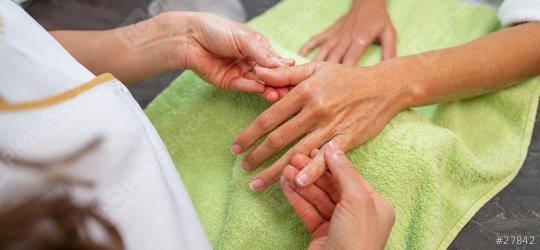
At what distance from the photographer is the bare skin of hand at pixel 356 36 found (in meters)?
→ 1.16

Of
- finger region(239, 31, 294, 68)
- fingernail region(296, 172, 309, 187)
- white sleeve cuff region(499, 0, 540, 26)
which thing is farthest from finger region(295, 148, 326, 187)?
white sleeve cuff region(499, 0, 540, 26)

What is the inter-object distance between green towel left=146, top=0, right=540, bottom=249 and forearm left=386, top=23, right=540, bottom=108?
63 millimetres

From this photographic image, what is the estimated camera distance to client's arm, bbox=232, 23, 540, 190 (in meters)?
0.88

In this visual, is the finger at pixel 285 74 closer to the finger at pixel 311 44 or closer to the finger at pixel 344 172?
the finger at pixel 344 172

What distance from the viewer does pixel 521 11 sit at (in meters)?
1.00

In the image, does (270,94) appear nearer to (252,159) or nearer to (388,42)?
(252,159)

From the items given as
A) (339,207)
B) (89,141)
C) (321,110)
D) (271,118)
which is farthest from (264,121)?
(89,141)

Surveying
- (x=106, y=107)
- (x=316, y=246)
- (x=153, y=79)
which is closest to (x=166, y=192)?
(x=106, y=107)

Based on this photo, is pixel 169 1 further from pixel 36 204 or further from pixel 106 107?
pixel 36 204

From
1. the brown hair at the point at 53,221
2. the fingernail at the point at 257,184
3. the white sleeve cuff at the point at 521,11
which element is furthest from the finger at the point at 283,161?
the white sleeve cuff at the point at 521,11

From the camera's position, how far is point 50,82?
69 centimetres

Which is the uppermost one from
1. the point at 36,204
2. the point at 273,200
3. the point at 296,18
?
the point at 36,204

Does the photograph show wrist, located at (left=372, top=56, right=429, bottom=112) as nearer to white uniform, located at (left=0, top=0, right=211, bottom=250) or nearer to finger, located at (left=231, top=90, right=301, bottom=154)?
finger, located at (left=231, top=90, right=301, bottom=154)

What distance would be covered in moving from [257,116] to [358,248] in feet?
1.29
